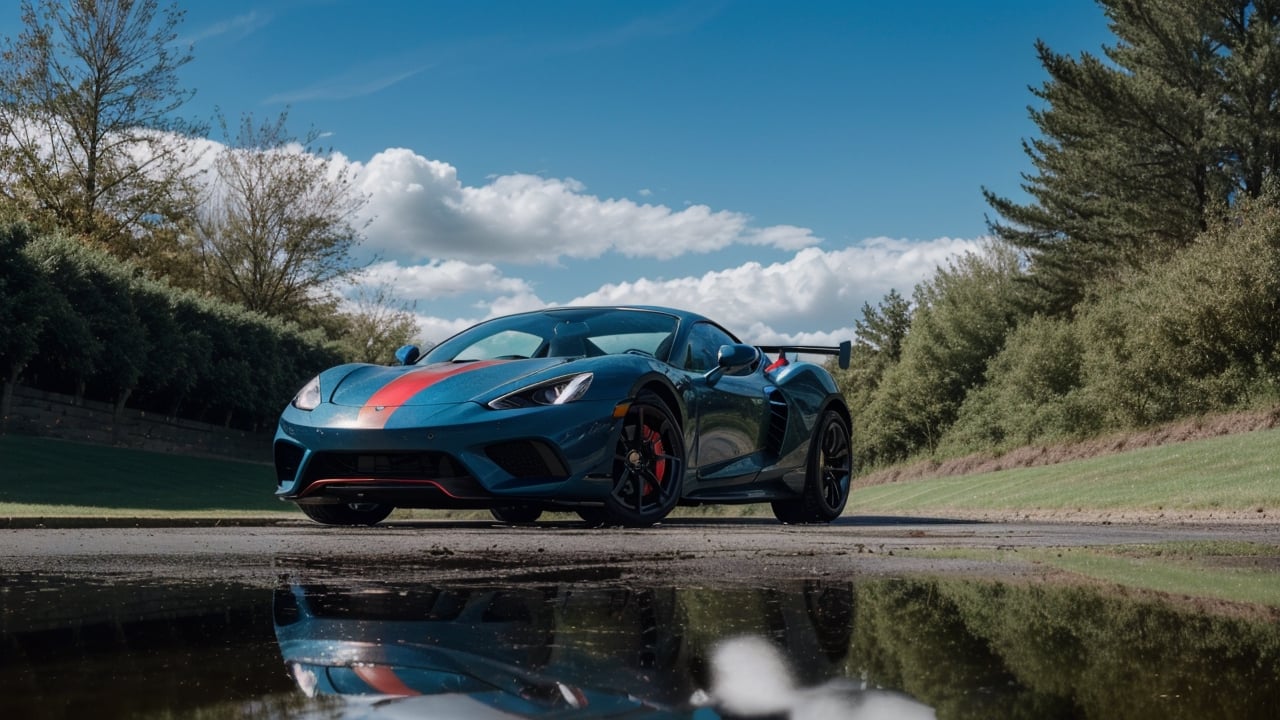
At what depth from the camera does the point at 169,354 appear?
33688 millimetres

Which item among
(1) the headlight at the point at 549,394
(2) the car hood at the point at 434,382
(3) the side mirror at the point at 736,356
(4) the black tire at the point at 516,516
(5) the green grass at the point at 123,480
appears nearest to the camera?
(1) the headlight at the point at 549,394

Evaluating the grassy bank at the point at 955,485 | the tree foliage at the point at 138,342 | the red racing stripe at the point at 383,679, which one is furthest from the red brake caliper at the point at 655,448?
the tree foliage at the point at 138,342

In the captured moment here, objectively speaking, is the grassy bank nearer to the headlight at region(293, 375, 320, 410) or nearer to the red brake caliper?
the headlight at region(293, 375, 320, 410)

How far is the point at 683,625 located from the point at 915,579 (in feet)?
4.70

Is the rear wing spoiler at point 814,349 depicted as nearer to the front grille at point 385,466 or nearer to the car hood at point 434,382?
the car hood at point 434,382

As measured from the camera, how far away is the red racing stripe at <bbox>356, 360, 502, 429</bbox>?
651 centimetres

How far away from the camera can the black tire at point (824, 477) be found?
8.94 meters

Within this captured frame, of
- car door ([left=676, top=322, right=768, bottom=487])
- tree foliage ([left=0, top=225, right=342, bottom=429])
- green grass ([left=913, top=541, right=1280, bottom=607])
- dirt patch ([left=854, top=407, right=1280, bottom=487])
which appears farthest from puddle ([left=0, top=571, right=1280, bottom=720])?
dirt patch ([left=854, top=407, right=1280, bottom=487])

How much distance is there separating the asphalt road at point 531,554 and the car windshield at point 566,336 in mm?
1181

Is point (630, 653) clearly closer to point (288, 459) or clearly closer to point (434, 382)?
point (434, 382)

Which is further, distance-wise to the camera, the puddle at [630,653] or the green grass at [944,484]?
the green grass at [944,484]

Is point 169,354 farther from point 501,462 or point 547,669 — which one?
point 547,669

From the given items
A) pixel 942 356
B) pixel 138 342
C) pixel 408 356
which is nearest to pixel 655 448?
pixel 408 356

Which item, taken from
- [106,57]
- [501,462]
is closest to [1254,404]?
[501,462]
